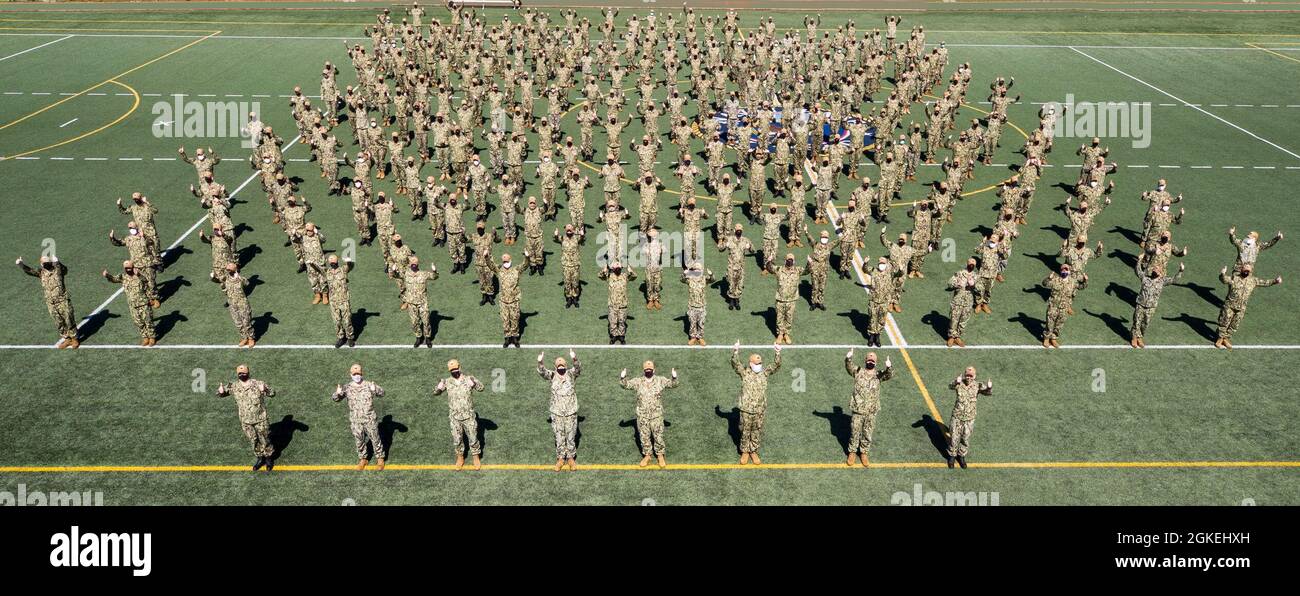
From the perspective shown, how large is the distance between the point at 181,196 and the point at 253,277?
839 centimetres

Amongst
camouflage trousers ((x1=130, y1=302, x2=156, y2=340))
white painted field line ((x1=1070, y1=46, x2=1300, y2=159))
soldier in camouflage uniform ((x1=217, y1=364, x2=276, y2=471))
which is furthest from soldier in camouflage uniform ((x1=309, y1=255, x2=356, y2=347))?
white painted field line ((x1=1070, y1=46, x2=1300, y2=159))

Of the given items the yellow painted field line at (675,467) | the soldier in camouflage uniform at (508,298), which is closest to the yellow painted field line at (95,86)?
the yellow painted field line at (675,467)

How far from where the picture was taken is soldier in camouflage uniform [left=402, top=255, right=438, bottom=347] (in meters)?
18.9

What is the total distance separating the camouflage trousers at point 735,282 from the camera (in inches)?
846

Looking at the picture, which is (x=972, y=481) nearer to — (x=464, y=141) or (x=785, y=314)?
(x=785, y=314)

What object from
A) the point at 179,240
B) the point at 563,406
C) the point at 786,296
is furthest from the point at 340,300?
the point at 786,296

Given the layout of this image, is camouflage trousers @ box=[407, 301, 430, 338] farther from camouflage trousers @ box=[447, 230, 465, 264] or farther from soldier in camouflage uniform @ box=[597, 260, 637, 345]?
soldier in camouflage uniform @ box=[597, 260, 637, 345]

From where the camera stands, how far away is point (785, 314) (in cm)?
2000

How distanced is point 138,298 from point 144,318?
56 centimetres

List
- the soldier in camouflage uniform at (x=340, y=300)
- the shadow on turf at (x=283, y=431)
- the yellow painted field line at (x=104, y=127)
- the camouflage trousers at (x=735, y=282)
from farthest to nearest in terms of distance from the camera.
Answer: the yellow painted field line at (x=104, y=127), the camouflage trousers at (x=735, y=282), the soldier in camouflage uniform at (x=340, y=300), the shadow on turf at (x=283, y=431)

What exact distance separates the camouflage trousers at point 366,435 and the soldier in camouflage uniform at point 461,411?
144cm

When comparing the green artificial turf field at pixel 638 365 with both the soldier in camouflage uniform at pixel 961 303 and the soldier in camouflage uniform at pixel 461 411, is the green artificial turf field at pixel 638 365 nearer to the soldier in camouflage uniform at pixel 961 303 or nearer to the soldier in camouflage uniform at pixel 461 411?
the soldier in camouflage uniform at pixel 461 411

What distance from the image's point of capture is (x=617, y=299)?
19312mm

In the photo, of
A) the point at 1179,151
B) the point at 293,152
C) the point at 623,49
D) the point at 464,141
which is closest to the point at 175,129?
the point at 293,152
